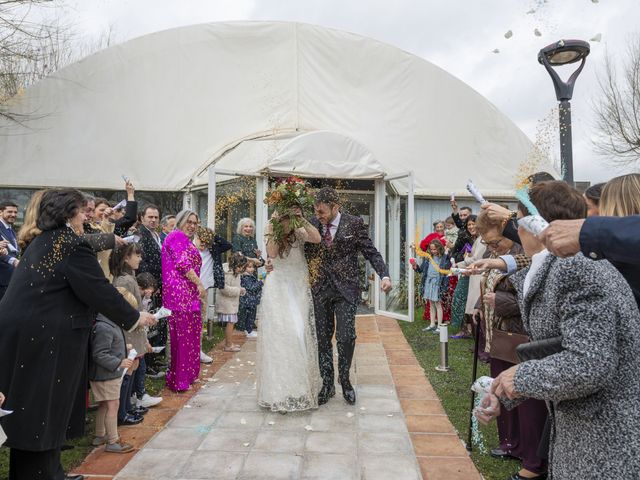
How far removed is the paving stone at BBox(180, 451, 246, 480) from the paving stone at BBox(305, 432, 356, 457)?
56 centimetres

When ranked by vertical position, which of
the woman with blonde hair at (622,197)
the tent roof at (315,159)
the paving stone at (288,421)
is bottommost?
the paving stone at (288,421)

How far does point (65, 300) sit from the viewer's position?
9.25ft

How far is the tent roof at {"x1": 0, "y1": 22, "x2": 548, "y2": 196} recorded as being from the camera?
39.0ft

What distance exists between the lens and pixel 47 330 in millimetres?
2740

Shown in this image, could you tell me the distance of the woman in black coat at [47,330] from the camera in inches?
106

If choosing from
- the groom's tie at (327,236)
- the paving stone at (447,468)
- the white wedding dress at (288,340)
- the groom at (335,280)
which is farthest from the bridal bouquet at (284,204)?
the paving stone at (447,468)

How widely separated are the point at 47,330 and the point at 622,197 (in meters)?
2.90

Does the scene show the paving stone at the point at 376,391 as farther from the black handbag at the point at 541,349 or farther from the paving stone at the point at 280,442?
the black handbag at the point at 541,349

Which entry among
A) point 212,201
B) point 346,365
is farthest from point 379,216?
point 346,365

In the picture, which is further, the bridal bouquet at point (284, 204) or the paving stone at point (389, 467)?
the bridal bouquet at point (284, 204)

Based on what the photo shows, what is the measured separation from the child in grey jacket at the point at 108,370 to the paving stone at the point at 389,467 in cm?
179

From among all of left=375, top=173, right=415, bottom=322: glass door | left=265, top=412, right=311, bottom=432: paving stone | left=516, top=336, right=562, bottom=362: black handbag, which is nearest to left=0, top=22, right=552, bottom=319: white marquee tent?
left=375, top=173, right=415, bottom=322: glass door

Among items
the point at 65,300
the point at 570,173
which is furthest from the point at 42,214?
the point at 570,173

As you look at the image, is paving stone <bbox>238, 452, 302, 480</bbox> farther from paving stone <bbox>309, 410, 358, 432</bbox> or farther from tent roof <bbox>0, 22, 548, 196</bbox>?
tent roof <bbox>0, 22, 548, 196</bbox>
